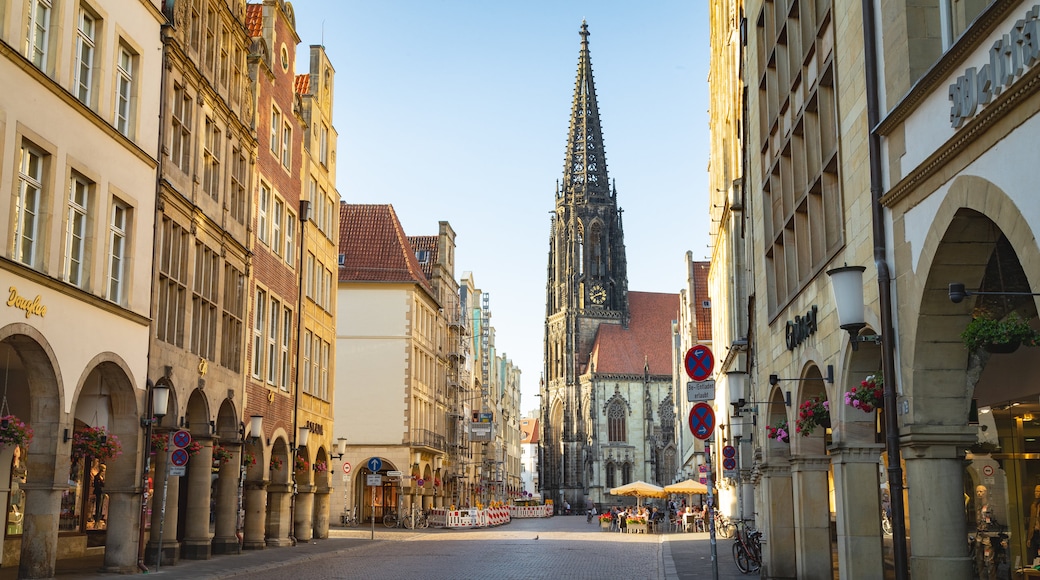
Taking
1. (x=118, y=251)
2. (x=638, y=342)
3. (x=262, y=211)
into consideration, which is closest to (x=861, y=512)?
(x=118, y=251)

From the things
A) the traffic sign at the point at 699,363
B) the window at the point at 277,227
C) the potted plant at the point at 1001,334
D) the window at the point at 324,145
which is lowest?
the potted plant at the point at 1001,334

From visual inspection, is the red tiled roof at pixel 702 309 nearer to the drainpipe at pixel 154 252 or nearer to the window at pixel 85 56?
the drainpipe at pixel 154 252

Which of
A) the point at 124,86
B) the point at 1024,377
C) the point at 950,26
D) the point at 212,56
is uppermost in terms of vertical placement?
the point at 212,56

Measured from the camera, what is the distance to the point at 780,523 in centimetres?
2044

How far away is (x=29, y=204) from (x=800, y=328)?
39.4ft

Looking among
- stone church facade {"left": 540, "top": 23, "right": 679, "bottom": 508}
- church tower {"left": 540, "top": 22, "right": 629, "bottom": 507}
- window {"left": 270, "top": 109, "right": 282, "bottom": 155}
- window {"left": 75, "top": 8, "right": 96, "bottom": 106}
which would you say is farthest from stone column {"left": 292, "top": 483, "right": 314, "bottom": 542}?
church tower {"left": 540, "top": 22, "right": 629, "bottom": 507}

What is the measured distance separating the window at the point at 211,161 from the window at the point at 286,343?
7.55m

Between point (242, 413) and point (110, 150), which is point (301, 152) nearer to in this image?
Result: point (242, 413)

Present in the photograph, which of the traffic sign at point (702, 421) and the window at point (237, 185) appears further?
the window at point (237, 185)

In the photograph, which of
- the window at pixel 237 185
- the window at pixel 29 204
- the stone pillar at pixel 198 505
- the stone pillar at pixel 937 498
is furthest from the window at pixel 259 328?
the stone pillar at pixel 937 498

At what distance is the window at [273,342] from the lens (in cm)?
3259

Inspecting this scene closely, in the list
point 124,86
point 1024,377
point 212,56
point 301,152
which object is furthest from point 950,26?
point 301,152

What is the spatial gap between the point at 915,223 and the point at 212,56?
2066 cm

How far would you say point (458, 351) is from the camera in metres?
73.5
